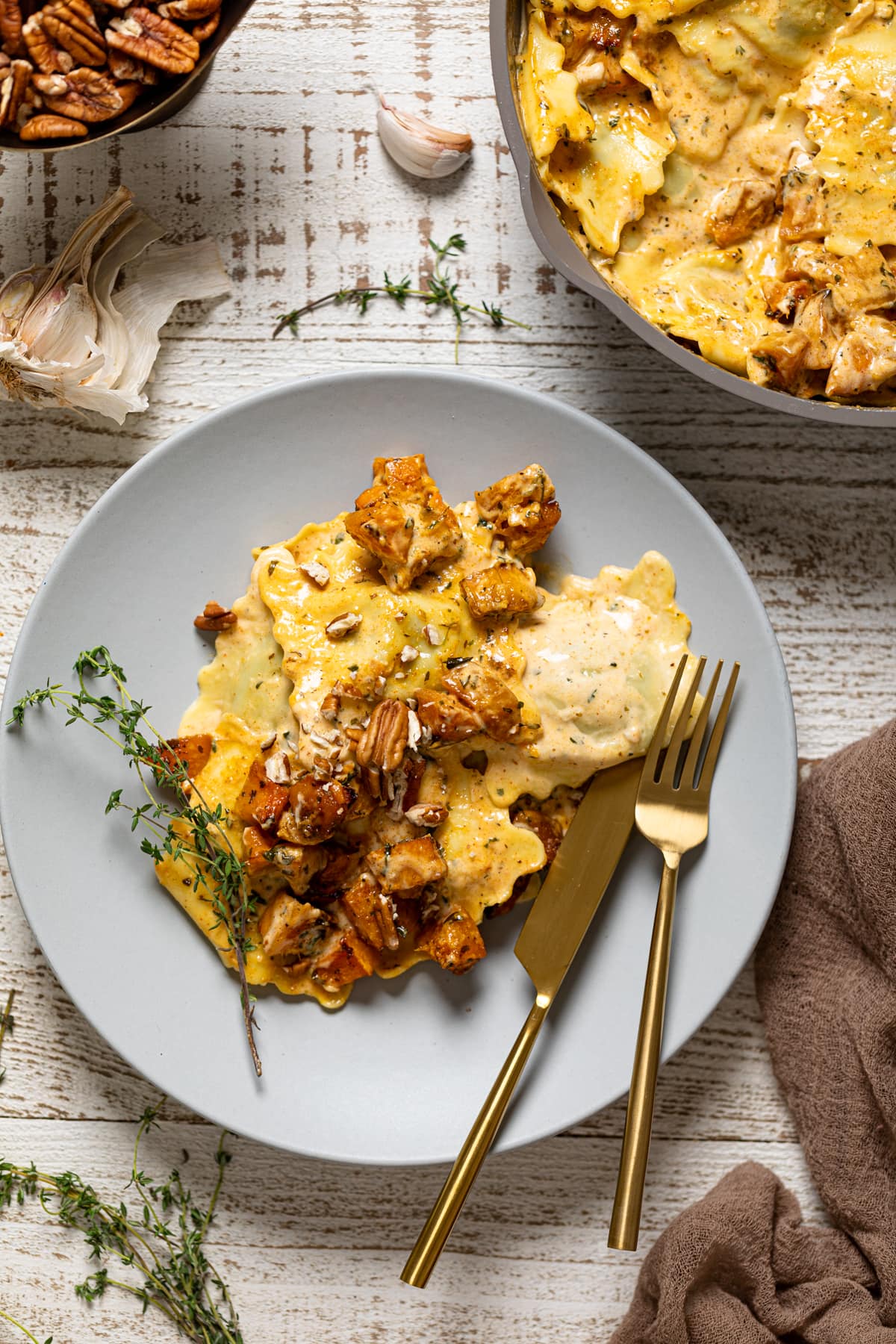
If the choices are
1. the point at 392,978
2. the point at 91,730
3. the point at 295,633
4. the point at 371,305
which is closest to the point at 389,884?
the point at 392,978

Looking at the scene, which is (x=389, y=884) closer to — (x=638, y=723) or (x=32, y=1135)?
(x=638, y=723)

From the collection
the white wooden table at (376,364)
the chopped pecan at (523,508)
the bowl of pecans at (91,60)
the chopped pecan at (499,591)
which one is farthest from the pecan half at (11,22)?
the chopped pecan at (499,591)

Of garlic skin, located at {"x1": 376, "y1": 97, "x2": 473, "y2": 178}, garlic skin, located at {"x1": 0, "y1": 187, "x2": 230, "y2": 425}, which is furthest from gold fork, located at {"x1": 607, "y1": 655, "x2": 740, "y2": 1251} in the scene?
garlic skin, located at {"x1": 0, "y1": 187, "x2": 230, "y2": 425}

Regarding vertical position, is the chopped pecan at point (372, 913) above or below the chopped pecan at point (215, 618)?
below

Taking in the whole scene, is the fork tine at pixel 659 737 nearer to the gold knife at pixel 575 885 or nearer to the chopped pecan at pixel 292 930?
the gold knife at pixel 575 885

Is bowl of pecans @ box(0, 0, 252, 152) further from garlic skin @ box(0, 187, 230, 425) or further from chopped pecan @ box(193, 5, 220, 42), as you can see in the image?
garlic skin @ box(0, 187, 230, 425)

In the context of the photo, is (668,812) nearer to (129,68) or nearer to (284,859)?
(284,859)

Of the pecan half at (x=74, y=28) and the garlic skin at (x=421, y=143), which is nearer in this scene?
the pecan half at (x=74, y=28)
